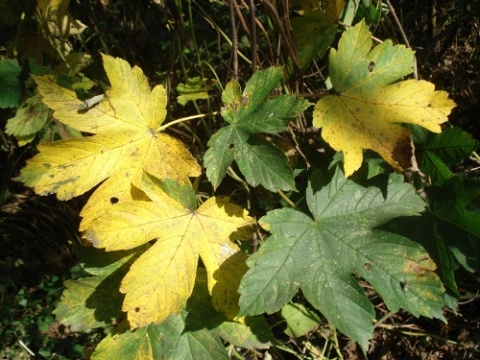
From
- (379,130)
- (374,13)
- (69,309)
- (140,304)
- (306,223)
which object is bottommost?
(69,309)

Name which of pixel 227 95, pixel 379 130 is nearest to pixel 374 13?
pixel 379 130

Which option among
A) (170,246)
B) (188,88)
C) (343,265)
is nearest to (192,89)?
(188,88)

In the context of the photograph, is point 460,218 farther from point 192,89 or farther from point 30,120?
point 30,120

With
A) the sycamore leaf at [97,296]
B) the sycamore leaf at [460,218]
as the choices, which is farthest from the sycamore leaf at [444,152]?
the sycamore leaf at [97,296]

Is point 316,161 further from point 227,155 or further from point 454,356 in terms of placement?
point 454,356

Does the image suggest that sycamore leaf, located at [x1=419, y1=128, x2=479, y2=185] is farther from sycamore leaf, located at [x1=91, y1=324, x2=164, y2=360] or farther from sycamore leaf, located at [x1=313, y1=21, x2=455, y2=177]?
sycamore leaf, located at [x1=91, y1=324, x2=164, y2=360]

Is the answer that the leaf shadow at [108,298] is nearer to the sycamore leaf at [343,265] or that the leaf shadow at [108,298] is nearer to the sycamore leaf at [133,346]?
the sycamore leaf at [133,346]
